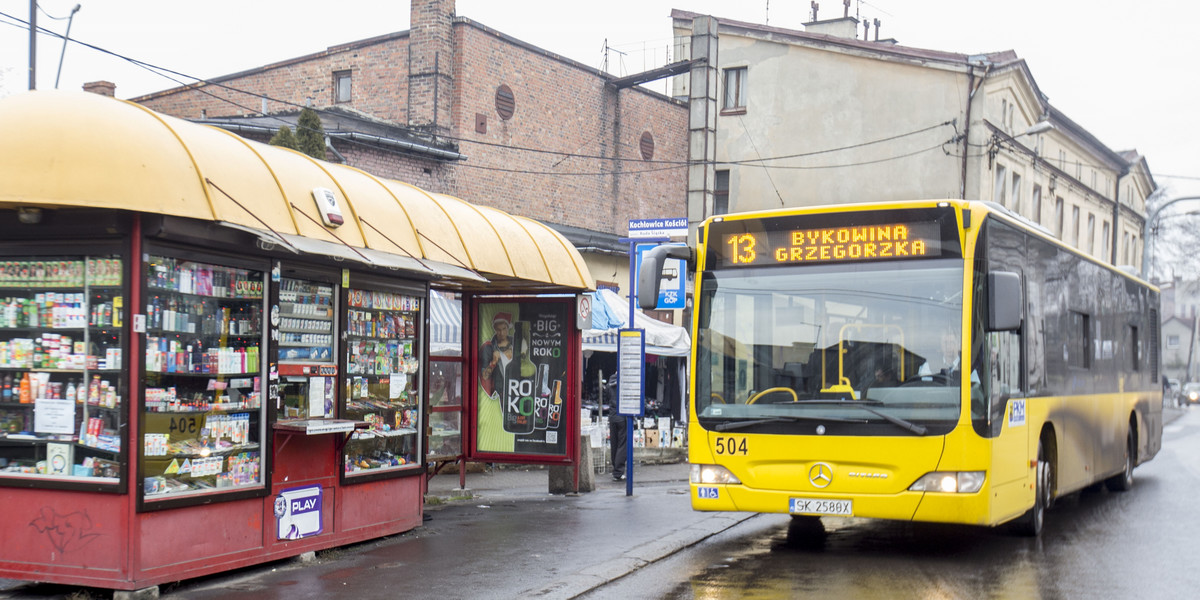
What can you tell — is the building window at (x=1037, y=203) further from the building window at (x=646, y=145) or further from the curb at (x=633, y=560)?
the curb at (x=633, y=560)

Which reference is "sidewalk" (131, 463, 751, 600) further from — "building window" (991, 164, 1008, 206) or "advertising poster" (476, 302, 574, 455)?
"building window" (991, 164, 1008, 206)

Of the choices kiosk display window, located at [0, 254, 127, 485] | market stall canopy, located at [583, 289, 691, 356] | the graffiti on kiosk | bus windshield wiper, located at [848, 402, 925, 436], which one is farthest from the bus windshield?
market stall canopy, located at [583, 289, 691, 356]

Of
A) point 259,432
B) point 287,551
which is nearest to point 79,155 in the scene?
point 259,432

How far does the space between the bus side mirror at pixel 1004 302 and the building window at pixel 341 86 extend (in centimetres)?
2294

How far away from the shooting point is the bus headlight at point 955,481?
8758 mm

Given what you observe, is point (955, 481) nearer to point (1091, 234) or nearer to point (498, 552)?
point (498, 552)

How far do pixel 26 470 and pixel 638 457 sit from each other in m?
13.0

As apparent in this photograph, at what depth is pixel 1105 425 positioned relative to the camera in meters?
13.8

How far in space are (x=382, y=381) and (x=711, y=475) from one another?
3.17m

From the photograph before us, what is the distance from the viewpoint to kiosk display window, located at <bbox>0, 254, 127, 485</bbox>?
25.0ft

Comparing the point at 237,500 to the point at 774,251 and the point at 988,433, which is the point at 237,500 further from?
the point at 988,433

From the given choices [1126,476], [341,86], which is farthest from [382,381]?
[341,86]

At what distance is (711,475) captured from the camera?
9.61m

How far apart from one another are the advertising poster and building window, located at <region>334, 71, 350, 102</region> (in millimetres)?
17101
